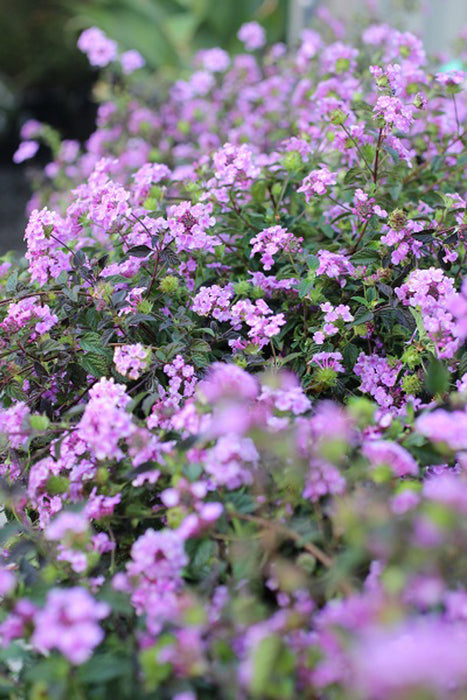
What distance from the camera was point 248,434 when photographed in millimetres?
611

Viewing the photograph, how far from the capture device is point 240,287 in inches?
38.0

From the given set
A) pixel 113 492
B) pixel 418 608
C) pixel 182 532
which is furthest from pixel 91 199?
pixel 418 608

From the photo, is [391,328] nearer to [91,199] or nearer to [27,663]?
[91,199]

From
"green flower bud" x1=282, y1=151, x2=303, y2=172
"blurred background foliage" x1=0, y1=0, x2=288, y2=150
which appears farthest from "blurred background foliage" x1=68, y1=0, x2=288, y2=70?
"green flower bud" x1=282, y1=151, x2=303, y2=172

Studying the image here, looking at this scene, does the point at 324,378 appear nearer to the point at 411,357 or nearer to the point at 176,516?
the point at 411,357

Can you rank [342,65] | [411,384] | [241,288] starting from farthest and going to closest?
1. [342,65]
2. [241,288]
3. [411,384]

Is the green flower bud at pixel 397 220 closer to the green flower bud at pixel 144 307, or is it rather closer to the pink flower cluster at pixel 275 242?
the pink flower cluster at pixel 275 242

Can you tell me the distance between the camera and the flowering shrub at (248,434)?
1.65 ft

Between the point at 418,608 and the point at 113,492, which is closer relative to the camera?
the point at 418,608

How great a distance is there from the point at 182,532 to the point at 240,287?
44 centimetres

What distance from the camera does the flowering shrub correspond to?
0.50 metres

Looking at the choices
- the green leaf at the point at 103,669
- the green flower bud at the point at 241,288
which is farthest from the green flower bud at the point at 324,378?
the green leaf at the point at 103,669

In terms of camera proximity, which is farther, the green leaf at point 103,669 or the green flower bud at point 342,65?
the green flower bud at point 342,65

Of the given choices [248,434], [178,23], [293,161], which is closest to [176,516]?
[248,434]
